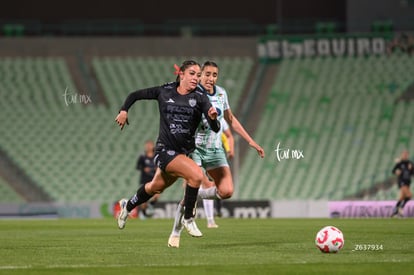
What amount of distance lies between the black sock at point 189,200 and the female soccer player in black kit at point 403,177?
14980 mm

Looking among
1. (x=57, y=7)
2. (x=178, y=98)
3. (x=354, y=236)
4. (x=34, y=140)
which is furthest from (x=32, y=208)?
(x=178, y=98)

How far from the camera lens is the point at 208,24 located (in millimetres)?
36594

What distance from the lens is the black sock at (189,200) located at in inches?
466

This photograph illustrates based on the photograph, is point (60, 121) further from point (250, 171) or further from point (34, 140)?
point (250, 171)

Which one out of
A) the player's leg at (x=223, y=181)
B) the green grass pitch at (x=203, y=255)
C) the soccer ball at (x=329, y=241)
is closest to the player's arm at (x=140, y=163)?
the green grass pitch at (x=203, y=255)

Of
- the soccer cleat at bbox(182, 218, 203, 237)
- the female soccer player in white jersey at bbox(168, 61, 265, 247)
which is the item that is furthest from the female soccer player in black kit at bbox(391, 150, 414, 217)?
the soccer cleat at bbox(182, 218, 203, 237)

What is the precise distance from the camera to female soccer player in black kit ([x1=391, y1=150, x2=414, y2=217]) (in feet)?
85.7

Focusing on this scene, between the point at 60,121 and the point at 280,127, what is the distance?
24.9 ft

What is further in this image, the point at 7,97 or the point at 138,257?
the point at 7,97

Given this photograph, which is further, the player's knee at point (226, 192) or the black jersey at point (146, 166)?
the black jersey at point (146, 166)

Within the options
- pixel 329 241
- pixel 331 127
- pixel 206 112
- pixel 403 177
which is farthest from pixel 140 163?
pixel 329 241

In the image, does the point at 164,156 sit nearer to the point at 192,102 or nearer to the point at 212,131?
the point at 192,102

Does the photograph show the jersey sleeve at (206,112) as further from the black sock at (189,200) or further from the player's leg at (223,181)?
the player's leg at (223,181)

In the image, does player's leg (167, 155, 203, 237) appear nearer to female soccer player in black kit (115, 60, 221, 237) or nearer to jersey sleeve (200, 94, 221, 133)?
female soccer player in black kit (115, 60, 221, 237)
